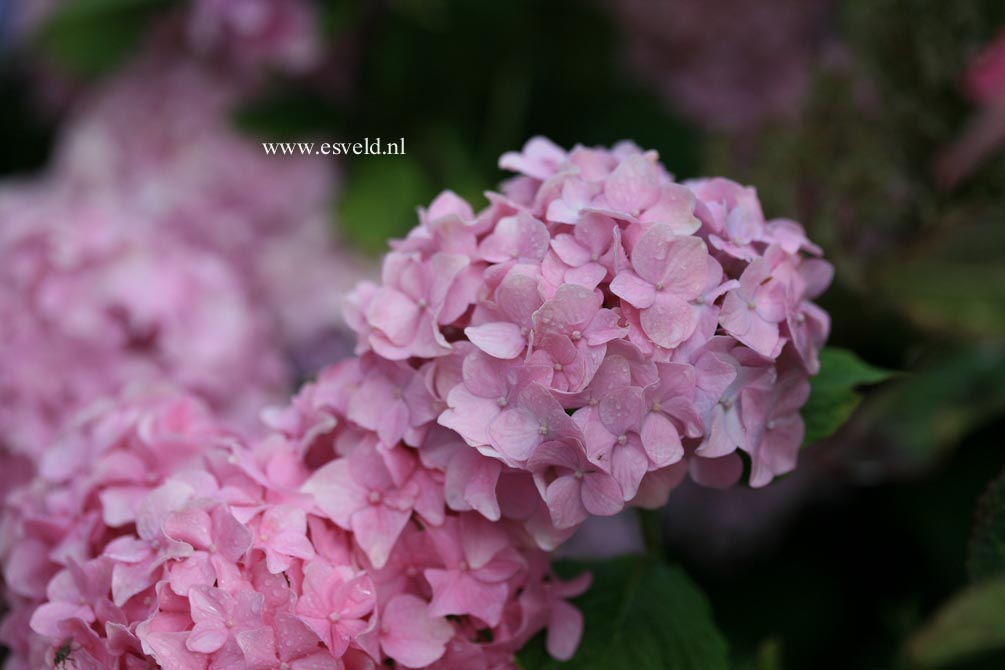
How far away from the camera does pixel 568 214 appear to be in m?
0.40

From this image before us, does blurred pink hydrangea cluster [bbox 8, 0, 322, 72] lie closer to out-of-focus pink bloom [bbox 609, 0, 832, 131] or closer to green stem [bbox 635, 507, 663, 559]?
out-of-focus pink bloom [bbox 609, 0, 832, 131]

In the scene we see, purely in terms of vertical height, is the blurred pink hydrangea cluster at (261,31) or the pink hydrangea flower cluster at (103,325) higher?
the blurred pink hydrangea cluster at (261,31)

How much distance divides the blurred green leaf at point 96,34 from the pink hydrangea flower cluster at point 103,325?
0.96 ft

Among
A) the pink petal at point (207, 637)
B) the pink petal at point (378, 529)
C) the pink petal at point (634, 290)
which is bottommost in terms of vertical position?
the pink petal at point (207, 637)

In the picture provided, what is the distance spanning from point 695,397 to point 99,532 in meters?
0.27

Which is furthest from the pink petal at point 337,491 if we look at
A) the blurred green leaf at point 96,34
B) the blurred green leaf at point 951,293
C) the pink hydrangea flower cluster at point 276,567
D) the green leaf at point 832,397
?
the blurred green leaf at point 96,34

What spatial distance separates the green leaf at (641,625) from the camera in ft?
1.41

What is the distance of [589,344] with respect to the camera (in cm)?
36

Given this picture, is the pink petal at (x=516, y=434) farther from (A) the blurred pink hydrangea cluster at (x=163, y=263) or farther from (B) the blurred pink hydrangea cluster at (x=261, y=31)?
(B) the blurred pink hydrangea cluster at (x=261, y=31)

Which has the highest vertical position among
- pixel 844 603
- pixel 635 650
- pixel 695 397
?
pixel 695 397

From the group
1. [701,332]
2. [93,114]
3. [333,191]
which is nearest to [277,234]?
[333,191]

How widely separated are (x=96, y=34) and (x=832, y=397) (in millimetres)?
867

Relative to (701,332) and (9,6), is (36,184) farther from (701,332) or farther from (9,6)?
(701,332)

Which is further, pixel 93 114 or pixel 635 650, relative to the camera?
pixel 93 114
